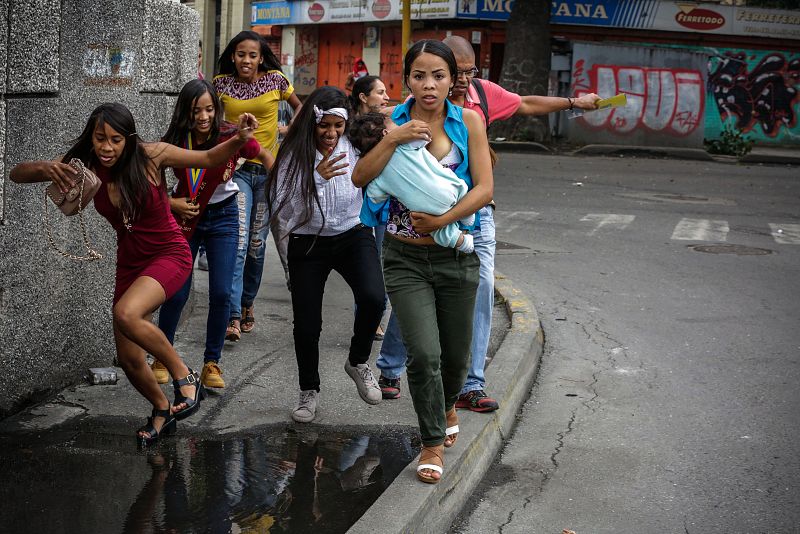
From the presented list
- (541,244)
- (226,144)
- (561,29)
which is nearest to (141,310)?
(226,144)

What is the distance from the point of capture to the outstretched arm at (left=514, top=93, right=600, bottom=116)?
5.91 meters

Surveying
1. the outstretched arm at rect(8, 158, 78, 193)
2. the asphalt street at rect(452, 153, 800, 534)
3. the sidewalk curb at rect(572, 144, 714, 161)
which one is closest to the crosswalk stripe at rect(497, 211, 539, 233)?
the asphalt street at rect(452, 153, 800, 534)

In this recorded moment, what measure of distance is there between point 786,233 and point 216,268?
9.04 m

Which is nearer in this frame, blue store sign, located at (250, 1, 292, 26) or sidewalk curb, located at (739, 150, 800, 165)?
sidewalk curb, located at (739, 150, 800, 165)

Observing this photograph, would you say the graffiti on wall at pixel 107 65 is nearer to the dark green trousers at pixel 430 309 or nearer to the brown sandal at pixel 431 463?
the dark green trousers at pixel 430 309

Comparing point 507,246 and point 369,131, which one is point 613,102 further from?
point 507,246

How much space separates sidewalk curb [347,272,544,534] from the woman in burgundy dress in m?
1.34

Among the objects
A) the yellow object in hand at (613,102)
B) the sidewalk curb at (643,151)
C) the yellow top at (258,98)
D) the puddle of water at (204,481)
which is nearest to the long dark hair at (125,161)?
the puddle of water at (204,481)

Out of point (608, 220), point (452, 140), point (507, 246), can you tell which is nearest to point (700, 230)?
point (608, 220)

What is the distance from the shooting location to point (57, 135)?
553 centimetres

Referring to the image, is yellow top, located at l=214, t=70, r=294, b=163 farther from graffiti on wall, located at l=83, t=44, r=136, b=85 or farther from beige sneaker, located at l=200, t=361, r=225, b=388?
beige sneaker, located at l=200, t=361, r=225, b=388

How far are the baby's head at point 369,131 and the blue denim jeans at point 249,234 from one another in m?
1.86

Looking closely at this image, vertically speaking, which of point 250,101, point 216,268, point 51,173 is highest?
point 250,101

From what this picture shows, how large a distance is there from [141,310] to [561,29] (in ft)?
92.8
